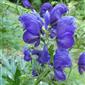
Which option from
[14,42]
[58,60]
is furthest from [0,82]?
[14,42]

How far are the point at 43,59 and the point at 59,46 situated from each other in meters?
0.09

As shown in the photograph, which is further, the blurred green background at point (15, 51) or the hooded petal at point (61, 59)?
the blurred green background at point (15, 51)

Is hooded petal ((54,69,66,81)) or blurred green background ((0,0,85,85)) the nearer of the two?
hooded petal ((54,69,66,81))

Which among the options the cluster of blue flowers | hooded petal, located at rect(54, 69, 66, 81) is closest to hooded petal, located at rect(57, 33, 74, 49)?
the cluster of blue flowers

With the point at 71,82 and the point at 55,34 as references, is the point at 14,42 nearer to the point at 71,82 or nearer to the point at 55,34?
the point at 71,82

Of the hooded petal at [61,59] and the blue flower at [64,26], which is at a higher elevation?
the blue flower at [64,26]

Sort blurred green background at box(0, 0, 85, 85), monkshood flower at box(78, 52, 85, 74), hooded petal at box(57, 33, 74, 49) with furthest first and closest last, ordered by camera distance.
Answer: blurred green background at box(0, 0, 85, 85)
monkshood flower at box(78, 52, 85, 74)
hooded petal at box(57, 33, 74, 49)

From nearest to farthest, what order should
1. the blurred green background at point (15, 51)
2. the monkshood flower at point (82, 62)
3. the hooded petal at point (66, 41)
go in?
the hooded petal at point (66, 41)
the monkshood flower at point (82, 62)
the blurred green background at point (15, 51)

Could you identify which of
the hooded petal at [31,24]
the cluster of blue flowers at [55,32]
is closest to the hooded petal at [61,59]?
the cluster of blue flowers at [55,32]

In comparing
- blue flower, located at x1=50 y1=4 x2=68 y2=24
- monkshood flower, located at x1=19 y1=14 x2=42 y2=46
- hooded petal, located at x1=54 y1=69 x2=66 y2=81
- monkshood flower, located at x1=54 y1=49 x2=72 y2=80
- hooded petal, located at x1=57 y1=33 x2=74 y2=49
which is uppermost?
blue flower, located at x1=50 y1=4 x2=68 y2=24

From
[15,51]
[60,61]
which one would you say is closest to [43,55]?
[60,61]

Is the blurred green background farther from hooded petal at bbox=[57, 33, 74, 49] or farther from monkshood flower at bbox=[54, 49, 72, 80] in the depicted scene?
hooded petal at bbox=[57, 33, 74, 49]

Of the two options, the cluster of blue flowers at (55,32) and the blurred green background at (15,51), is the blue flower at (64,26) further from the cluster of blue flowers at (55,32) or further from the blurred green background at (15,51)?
the blurred green background at (15,51)

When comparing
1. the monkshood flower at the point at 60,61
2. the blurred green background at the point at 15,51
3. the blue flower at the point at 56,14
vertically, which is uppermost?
the blue flower at the point at 56,14
